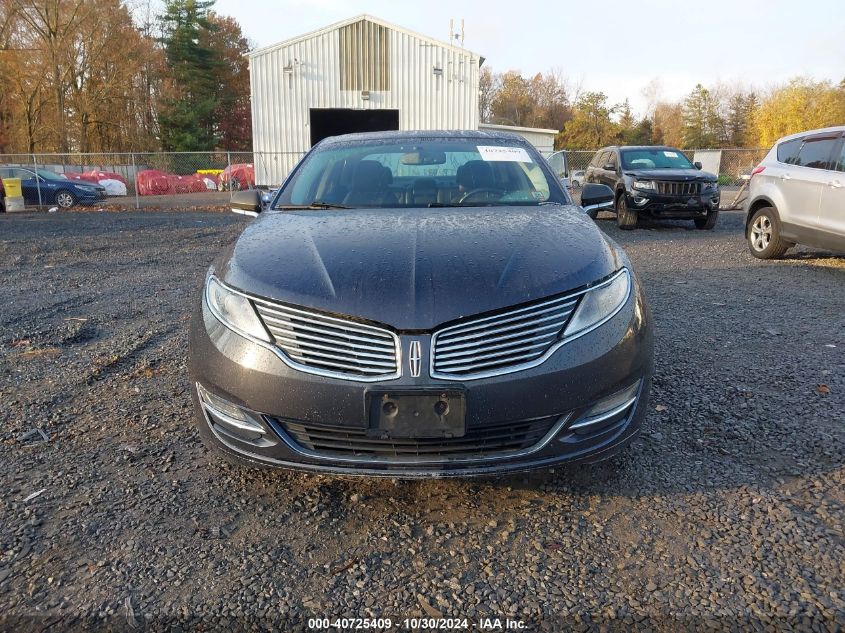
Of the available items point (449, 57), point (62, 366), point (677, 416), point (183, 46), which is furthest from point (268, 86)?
point (183, 46)

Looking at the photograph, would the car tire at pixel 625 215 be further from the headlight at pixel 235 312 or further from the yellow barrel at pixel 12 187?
the yellow barrel at pixel 12 187

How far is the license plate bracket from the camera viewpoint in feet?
6.93

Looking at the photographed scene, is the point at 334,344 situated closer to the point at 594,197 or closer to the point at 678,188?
the point at 594,197

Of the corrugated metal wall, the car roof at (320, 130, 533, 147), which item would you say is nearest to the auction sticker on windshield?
the car roof at (320, 130, 533, 147)

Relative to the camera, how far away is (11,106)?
3716 cm

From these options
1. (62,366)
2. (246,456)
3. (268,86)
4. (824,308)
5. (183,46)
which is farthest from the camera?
(183,46)

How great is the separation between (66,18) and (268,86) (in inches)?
719

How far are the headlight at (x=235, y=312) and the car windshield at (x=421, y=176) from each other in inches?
45.4

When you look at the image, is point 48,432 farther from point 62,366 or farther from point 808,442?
point 808,442

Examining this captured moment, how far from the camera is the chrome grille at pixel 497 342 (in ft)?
7.07

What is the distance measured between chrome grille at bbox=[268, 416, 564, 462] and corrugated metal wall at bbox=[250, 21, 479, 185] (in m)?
21.5

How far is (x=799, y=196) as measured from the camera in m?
7.59

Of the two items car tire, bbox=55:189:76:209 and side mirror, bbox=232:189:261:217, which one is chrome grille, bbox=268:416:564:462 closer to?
side mirror, bbox=232:189:261:217

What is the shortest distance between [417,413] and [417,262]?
639mm
